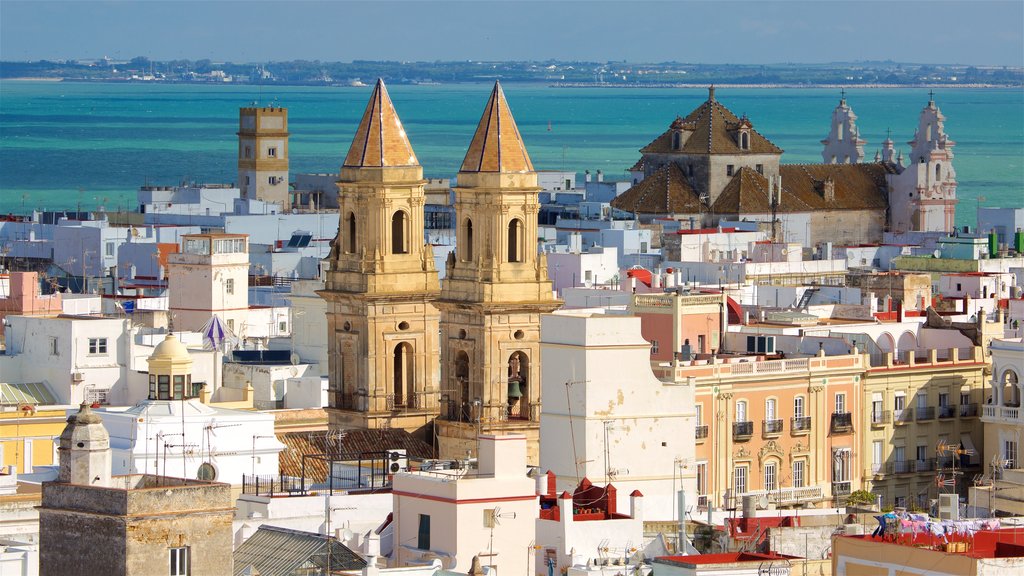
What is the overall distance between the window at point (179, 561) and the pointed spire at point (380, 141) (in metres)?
23.9

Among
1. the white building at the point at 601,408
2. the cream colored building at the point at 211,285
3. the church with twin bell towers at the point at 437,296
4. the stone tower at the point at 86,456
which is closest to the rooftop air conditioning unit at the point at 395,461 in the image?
the white building at the point at 601,408

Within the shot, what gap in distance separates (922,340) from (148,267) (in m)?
37.3

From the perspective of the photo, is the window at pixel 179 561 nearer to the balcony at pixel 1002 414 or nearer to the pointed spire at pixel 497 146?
the pointed spire at pixel 497 146

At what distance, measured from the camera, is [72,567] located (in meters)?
26.0

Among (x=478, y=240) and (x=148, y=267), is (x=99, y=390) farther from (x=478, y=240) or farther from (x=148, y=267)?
(x=148, y=267)

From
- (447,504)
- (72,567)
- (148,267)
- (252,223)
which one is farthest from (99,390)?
(252,223)

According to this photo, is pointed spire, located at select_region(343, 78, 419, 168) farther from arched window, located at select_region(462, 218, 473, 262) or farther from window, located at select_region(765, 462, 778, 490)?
window, located at select_region(765, 462, 778, 490)

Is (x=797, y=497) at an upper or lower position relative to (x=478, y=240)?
lower

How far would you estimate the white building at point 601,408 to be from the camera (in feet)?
134

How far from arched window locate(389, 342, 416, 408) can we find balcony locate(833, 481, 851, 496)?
20.6ft

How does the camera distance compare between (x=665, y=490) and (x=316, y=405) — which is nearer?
(x=665, y=490)

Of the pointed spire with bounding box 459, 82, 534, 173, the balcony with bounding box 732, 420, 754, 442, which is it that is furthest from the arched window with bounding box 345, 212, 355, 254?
the balcony with bounding box 732, 420, 754, 442

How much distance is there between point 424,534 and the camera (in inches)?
1355

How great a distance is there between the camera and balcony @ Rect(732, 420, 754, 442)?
47.3 metres
